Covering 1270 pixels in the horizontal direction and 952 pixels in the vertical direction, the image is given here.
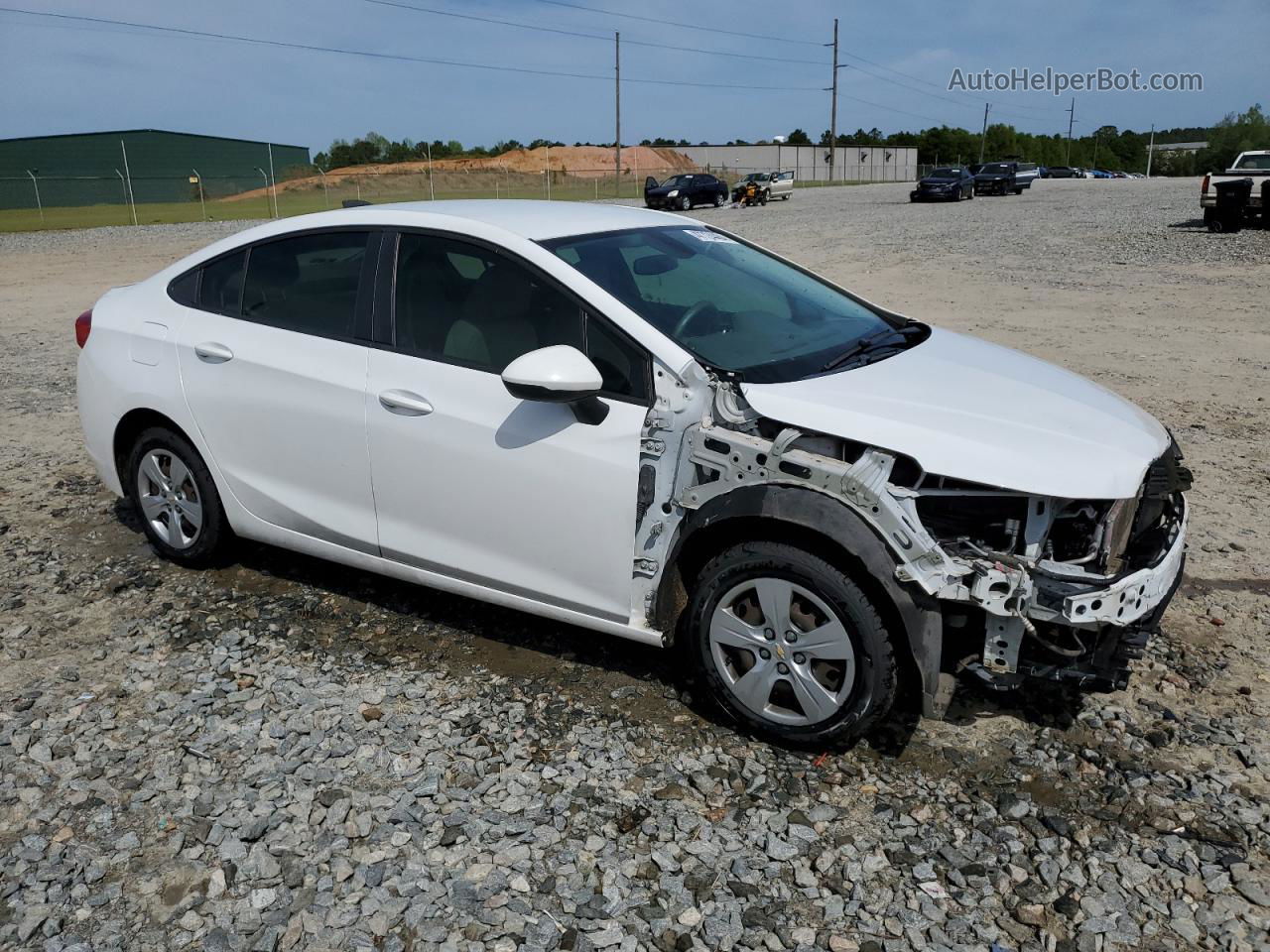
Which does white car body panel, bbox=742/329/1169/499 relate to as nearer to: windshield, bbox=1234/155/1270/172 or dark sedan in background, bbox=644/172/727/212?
windshield, bbox=1234/155/1270/172

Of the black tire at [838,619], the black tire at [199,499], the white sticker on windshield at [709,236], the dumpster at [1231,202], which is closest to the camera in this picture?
the black tire at [838,619]

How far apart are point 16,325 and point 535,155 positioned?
75260 mm

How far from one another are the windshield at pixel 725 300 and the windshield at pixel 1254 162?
23.2 meters

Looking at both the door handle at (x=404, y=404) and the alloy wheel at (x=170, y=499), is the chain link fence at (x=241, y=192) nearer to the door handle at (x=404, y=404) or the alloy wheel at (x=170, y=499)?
the alloy wheel at (x=170, y=499)

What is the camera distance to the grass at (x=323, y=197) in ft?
130

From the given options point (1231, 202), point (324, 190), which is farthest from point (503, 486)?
point (324, 190)

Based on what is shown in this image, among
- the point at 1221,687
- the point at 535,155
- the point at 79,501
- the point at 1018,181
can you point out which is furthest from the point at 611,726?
the point at 535,155

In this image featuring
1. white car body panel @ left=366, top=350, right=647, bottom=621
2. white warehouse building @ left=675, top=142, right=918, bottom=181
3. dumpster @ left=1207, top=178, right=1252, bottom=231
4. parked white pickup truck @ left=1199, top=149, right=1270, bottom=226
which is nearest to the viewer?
white car body panel @ left=366, top=350, right=647, bottom=621

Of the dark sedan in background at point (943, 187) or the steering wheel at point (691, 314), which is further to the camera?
the dark sedan in background at point (943, 187)

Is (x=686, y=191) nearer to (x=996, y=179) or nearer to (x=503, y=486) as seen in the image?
(x=996, y=179)

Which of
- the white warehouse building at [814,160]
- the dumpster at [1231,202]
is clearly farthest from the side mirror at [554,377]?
the white warehouse building at [814,160]

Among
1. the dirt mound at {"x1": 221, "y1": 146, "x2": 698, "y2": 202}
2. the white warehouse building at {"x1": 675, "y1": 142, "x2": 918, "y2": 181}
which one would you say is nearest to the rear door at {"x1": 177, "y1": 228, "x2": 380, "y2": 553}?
the dirt mound at {"x1": 221, "y1": 146, "x2": 698, "y2": 202}

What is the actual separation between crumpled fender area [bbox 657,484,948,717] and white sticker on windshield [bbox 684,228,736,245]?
1677 mm

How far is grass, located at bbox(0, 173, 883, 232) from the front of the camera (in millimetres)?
39625
